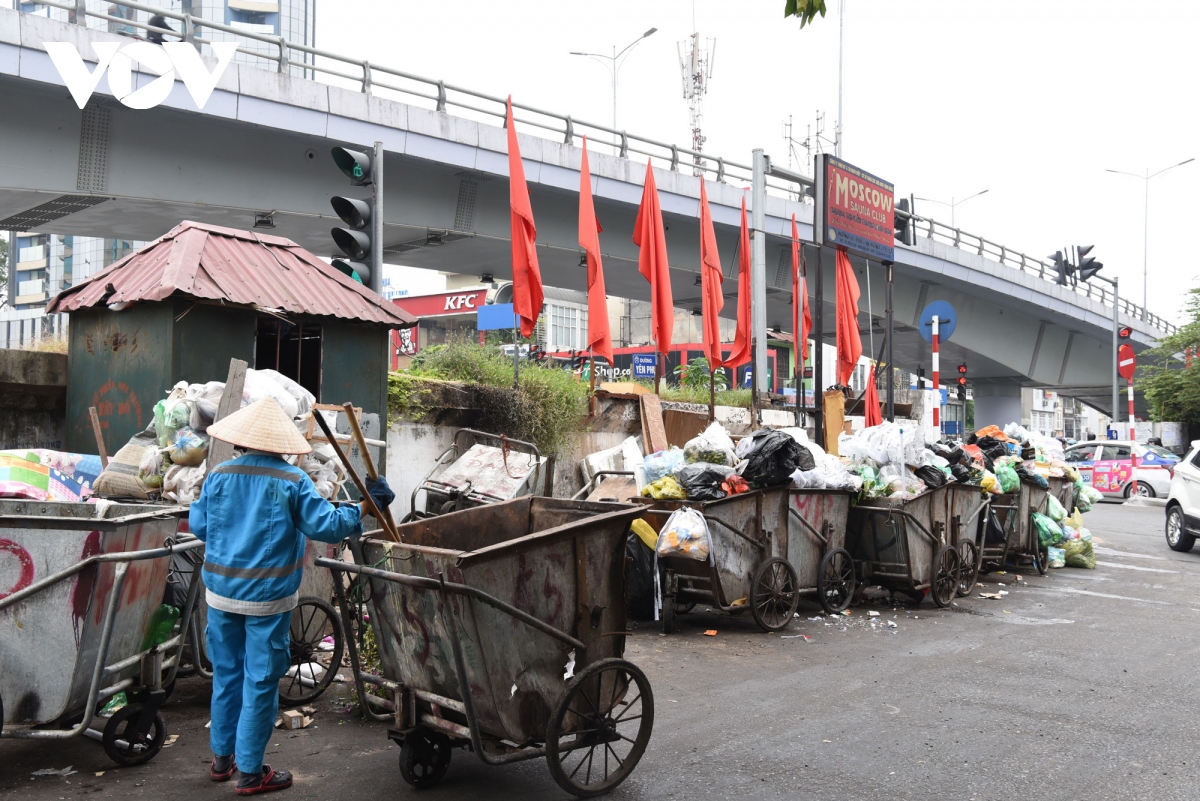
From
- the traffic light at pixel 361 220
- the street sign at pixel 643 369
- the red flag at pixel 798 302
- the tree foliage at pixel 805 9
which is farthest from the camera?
the street sign at pixel 643 369

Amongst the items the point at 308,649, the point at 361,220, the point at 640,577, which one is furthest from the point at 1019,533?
the point at 308,649

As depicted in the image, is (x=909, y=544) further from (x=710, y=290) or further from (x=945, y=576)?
(x=710, y=290)

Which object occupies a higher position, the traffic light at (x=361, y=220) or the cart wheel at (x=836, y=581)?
the traffic light at (x=361, y=220)

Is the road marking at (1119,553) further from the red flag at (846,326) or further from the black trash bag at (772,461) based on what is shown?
the black trash bag at (772,461)

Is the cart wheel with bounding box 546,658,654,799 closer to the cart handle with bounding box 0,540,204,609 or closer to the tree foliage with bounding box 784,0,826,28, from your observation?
the cart handle with bounding box 0,540,204,609

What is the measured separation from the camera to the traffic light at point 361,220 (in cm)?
916

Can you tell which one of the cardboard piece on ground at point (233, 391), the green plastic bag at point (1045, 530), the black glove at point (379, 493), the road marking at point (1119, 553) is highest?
the cardboard piece on ground at point (233, 391)

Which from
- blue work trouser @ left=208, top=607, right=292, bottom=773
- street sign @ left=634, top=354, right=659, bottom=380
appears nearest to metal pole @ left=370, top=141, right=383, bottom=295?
blue work trouser @ left=208, top=607, right=292, bottom=773

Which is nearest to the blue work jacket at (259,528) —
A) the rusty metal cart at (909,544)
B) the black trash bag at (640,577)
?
the black trash bag at (640,577)

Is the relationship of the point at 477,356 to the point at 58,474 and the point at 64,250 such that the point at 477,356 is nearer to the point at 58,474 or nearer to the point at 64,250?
the point at 58,474

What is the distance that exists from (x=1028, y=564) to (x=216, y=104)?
1265 cm

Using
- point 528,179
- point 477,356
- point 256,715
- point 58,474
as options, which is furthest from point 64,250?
point 256,715

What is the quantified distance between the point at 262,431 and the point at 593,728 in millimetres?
2051

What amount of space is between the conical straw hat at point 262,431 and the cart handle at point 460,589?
58 cm
